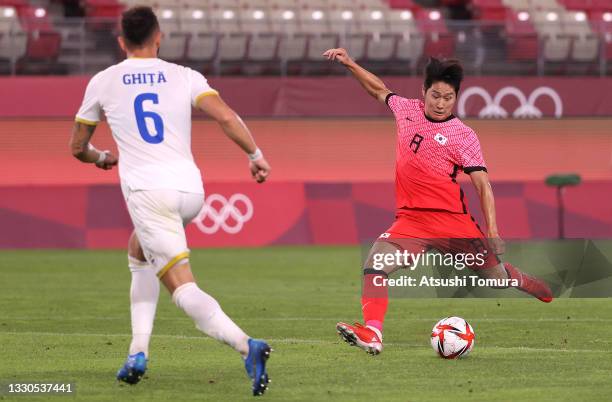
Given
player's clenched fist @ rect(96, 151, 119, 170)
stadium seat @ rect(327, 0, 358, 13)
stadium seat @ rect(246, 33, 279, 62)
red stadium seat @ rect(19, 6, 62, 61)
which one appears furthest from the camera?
stadium seat @ rect(327, 0, 358, 13)

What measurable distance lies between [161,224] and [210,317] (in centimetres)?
63

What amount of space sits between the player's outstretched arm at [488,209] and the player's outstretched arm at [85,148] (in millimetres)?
2839

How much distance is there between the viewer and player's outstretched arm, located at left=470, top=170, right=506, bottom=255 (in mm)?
10062

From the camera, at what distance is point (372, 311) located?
10.6m

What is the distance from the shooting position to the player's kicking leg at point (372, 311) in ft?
34.2

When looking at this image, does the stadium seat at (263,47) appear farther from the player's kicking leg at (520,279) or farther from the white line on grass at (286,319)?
the player's kicking leg at (520,279)

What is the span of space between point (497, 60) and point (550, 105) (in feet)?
5.04

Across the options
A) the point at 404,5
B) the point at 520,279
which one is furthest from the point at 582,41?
the point at 520,279

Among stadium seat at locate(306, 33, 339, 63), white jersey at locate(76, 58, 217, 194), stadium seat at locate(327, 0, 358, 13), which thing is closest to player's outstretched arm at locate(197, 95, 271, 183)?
white jersey at locate(76, 58, 217, 194)

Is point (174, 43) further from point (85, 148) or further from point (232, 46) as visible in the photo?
point (85, 148)

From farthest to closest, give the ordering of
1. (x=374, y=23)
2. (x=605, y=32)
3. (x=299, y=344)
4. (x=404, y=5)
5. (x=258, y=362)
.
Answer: (x=404, y=5)
(x=605, y=32)
(x=374, y=23)
(x=299, y=344)
(x=258, y=362)

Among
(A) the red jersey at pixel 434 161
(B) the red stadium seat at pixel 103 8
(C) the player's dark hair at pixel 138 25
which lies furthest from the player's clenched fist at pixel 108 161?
(B) the red stadium seat at pixel 103 8

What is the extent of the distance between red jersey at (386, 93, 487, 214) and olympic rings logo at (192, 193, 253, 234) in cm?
1503

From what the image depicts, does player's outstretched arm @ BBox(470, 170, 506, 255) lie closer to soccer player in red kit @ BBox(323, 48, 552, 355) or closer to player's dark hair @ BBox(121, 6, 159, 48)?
soccer player in red kit @ BBox(323, 48, 552, 355)
